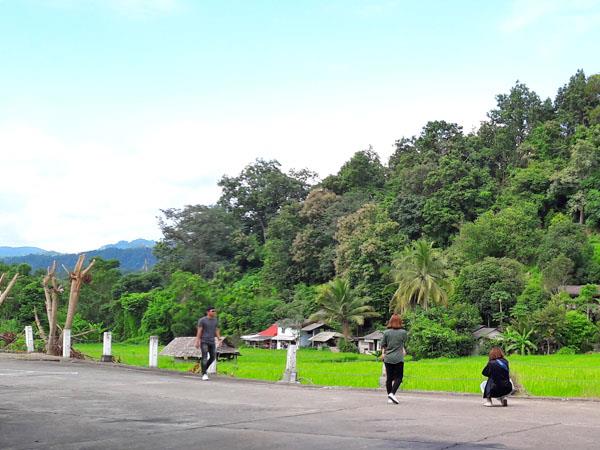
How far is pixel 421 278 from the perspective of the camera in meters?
53.8

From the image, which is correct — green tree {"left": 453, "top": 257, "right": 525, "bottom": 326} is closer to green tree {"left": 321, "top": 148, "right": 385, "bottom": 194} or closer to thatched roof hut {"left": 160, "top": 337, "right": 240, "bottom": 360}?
thatched roof hut {"left": 160, "top": 337, "right": 240, "bottom": 360}

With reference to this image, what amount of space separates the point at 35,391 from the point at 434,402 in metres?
7.11

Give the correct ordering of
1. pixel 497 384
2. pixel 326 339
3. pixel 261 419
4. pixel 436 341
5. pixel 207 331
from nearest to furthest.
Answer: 1. pixel 261 419
2. pixel 497 384
3. pixel 207 331
4. pixel 436 341
5. pixel 326 339

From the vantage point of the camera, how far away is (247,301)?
236 ft

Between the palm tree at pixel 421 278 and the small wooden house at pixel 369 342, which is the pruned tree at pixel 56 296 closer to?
the palm tree at pixel 421 278

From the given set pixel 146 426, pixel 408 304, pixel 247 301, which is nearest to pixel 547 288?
pixel 408 304

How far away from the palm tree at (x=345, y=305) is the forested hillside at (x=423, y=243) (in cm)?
34

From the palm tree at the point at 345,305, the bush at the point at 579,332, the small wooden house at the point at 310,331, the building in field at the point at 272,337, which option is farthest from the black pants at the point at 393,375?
the small wooden house at the point at 310,331

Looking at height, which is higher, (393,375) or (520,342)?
(393,375)

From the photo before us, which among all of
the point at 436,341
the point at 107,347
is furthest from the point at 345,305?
the point at 107,347

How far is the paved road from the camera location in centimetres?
747

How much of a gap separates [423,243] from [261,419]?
45525mm

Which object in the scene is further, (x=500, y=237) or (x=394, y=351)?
(x=500, y=237)

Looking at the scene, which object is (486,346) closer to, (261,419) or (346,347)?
(346,347)
